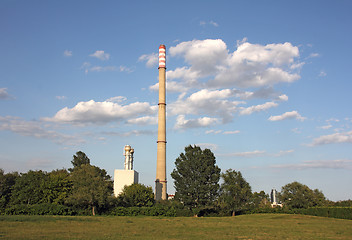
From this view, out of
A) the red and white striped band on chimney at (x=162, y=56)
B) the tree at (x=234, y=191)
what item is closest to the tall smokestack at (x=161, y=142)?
the red and white striped band on chimney at (x=162, y=56)

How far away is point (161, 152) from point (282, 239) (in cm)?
5744

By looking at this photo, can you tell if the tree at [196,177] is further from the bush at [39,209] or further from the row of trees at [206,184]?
the bush at [39,209]

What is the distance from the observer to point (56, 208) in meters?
59.6

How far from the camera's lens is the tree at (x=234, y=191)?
72.0m

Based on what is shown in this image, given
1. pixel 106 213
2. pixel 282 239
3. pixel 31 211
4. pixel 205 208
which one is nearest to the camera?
pixel 282 239

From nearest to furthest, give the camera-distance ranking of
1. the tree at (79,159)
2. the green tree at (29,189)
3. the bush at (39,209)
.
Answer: the bush at (39,209) < the green tree at (29,189) < the tree at (79,159)

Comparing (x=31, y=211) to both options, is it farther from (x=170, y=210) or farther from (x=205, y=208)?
(x=205, y=208)

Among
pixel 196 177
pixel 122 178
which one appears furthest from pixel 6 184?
pixel 196 177

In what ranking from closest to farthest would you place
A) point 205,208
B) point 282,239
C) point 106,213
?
point 282,239, point 106,213, point 205,208

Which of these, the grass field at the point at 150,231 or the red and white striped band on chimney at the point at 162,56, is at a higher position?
the red and white striped band on chimney at the point at 162,56

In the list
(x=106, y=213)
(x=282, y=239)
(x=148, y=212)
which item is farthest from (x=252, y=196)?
(x=282, y=239)

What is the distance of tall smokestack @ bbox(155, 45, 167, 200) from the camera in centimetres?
8189

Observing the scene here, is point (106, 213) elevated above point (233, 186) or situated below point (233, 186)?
Answer: below

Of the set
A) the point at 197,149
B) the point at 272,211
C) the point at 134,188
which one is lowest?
the point at 272,211
